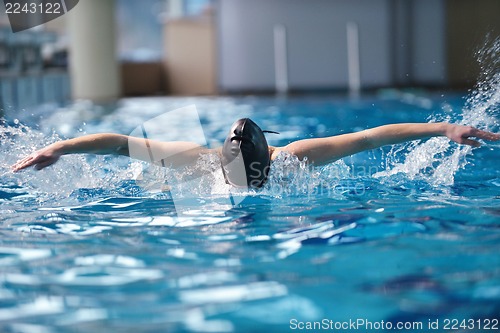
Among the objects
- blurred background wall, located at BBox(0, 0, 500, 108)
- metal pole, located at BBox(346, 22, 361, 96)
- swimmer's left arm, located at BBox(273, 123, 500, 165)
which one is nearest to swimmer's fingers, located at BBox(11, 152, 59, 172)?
swimmer's left arm, located at BBox(273, 123, 500, 165)

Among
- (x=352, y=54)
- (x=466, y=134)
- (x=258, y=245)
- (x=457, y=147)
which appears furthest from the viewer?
(x=352, y=54)

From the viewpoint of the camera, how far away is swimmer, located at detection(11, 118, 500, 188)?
368 cm

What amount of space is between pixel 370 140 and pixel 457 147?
1326 mm

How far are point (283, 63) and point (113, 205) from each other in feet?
43.9

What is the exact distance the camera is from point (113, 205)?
12.9ft

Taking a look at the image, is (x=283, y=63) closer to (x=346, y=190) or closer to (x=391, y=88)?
(x=391, y=88)

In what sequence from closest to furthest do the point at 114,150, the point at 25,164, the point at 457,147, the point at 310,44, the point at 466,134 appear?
the point at 25,164, the point at 466,134, the point at 114,150, the point at 457,147, the point at 310,44

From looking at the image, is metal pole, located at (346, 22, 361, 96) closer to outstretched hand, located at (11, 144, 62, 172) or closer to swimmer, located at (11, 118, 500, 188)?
swimmer, located at (11, 118, 500, 188)

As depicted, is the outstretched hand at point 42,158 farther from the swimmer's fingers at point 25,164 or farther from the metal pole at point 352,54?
the metal pole at point 352,54

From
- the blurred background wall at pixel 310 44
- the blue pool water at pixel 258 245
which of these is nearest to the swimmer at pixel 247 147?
the blue pool water at pixel 258 245

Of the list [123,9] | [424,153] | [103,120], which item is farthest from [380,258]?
[123,9]

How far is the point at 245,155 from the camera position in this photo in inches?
147

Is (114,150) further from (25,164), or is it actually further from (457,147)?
(457,147)

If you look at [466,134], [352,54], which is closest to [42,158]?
[466,134]
